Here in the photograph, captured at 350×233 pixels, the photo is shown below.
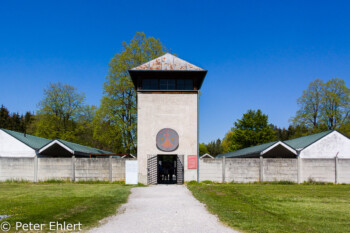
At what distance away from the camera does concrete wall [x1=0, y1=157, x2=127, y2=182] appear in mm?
22438

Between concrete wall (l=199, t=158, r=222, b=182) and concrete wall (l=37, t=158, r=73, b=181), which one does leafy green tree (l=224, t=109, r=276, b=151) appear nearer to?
concrete wall (l=199, t=158, r=222, b=182)

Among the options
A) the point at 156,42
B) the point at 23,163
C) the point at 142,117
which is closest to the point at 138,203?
the point at 142,117

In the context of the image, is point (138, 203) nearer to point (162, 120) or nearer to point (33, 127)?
point (162, 120)

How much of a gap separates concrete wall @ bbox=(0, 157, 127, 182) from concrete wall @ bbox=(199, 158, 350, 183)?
6408 mm

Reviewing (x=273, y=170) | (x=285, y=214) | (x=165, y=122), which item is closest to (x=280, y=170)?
(x=273, y=170)

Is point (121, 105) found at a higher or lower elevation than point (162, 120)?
higher

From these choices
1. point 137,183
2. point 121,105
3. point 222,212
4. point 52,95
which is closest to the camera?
point 222,212

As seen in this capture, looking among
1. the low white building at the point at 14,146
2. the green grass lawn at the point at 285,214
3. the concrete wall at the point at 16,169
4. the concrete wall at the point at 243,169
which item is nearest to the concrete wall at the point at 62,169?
the concrete wall at the point at 16,169

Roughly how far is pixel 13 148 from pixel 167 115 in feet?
49.3

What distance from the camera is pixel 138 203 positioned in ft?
40.9

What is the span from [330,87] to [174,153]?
3357 centimetres

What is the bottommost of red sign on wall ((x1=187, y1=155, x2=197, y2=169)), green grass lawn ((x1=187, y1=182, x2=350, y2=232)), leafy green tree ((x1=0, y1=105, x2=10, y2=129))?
green grass lawn ((x1=187, y1=182, x2=350, y2=232))

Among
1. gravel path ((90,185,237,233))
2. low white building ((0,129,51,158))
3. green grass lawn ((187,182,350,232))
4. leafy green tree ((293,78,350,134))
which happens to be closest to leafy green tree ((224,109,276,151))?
leafy green tree ((293,78,350,134))

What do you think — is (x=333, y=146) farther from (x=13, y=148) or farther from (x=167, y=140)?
(x=13, y=148)
